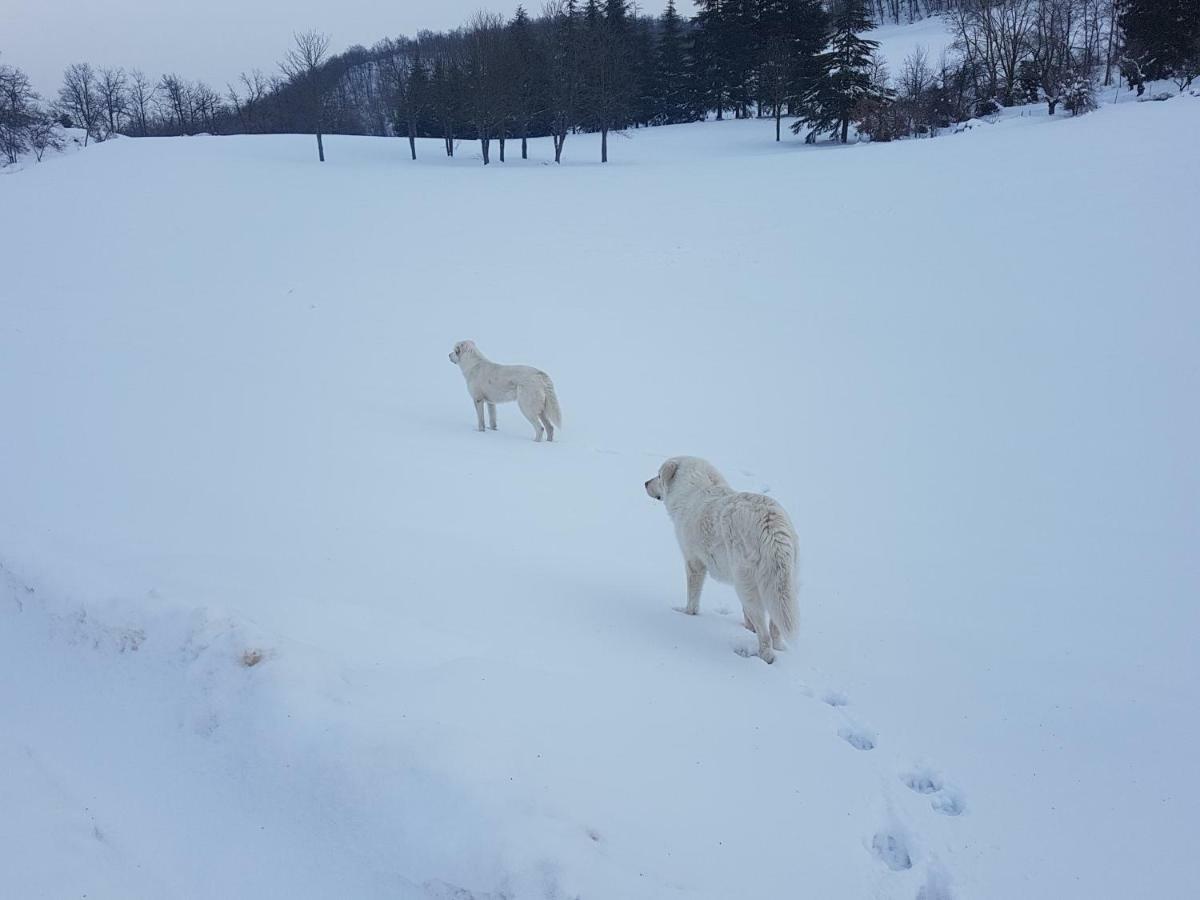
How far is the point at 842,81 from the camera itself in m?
38.6

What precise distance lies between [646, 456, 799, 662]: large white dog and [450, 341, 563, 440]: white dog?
449cm

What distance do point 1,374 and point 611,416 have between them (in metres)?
9.29

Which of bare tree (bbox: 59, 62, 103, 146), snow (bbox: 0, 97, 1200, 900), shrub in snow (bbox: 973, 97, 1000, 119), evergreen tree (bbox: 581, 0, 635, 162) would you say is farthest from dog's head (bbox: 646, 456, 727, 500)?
bare tree (bbox: 59, 62, 103, 146)

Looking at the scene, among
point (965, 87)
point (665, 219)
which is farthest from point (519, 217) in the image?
point (965, 87)

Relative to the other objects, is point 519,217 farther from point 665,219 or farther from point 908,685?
point 908,685

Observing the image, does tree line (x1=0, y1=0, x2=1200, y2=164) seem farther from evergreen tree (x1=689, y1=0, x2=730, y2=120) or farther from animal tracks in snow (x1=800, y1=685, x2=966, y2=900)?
animal tracks in snow (x1=800, y1=685, x2=966, y2=900)

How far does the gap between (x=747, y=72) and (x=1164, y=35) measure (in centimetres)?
2802

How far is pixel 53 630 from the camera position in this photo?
164 inches

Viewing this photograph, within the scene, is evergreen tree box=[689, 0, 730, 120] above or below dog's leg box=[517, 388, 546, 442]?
above

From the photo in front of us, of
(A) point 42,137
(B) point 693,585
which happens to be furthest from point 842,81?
(A) point 42,137

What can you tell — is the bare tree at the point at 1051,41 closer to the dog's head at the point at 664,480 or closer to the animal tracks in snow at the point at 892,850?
the dog's head at the point at 664,480

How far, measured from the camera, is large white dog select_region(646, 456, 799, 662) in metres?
4.53

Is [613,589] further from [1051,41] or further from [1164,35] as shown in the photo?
[1051,41]

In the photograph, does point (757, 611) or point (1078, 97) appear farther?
point (1078, 97)
